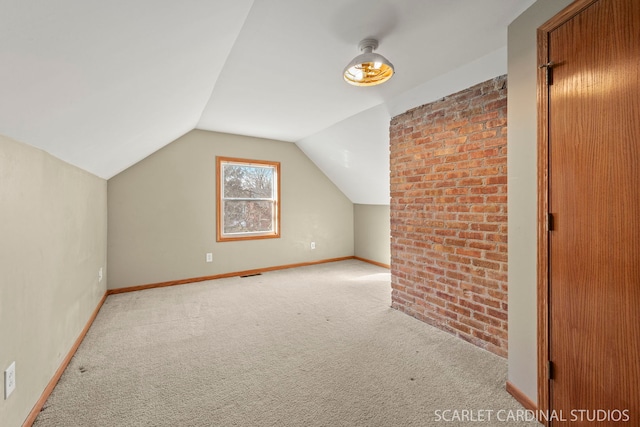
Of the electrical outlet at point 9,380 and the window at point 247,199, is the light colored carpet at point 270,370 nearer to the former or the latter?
the electrical outlet at point 9,380

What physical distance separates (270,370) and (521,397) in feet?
4.90

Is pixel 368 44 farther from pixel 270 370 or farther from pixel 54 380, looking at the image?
pixel 54 380

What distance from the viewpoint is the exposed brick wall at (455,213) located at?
2094 millimetres

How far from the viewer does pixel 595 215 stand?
1.21 metres

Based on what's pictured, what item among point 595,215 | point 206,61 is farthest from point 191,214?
point 595,215

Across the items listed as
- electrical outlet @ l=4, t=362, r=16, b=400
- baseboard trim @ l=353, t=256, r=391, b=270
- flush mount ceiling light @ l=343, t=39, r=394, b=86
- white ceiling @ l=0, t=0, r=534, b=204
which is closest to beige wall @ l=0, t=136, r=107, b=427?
electrical outlet @ l=4, t=362, r=16, b=400

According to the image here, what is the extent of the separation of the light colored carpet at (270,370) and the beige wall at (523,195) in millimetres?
298

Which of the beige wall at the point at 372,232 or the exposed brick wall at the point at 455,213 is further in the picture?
the beige wall at the point at 372,232

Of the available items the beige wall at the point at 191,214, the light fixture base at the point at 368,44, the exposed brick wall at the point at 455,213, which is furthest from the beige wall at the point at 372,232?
the light fixture base at the point at 368,44

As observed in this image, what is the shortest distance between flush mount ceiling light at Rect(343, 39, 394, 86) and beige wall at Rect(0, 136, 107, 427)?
1.82m

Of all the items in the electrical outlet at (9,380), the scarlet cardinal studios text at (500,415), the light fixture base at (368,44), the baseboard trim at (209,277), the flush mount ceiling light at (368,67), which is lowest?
the scarlet cardinal studios text at (500,415)

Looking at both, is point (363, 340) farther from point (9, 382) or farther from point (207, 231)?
point (207, 231)

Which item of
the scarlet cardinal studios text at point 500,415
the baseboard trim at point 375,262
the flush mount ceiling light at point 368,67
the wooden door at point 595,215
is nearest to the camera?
the wooden door at point 595,215

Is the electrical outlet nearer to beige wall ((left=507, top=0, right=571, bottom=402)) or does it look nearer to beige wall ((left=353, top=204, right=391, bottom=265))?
beige wall ((left=507, top=0, right=571, bottom=402))
